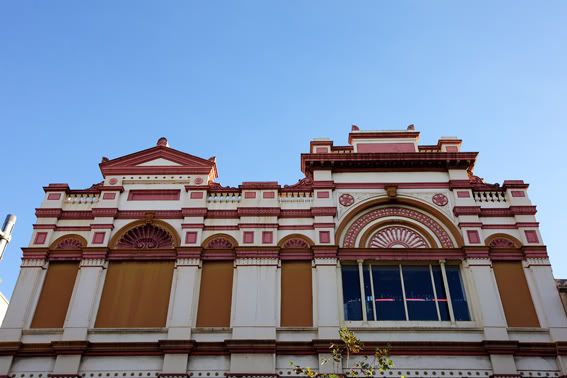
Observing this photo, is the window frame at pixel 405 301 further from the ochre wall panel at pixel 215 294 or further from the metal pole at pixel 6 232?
the metal pole at pixel 6 232

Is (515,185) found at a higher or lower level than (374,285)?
higher

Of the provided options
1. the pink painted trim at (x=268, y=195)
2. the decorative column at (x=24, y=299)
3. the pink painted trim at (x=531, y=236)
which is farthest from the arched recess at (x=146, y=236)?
the pink painted trim at (x=531, y=236)

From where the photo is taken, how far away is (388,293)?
21938mm

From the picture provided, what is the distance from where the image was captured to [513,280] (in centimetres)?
2197

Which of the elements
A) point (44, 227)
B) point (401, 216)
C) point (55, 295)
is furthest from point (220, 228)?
point (401, 216)

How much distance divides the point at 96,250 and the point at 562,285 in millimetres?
17083

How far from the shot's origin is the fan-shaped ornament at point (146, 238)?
76.7 feet

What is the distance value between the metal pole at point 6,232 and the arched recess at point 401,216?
52.5 feet

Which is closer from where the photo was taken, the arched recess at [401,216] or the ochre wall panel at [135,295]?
the ochre wall panel at [135,295]

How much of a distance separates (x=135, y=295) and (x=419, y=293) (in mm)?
10328

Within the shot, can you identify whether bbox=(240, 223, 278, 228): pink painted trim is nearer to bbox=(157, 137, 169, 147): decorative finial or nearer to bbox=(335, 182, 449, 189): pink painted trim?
bbox=(335, 182, 449, 189): pink painted trim

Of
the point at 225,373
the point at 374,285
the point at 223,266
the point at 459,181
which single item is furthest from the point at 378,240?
the point at 225,373

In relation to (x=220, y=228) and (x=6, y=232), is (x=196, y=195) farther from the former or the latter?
(x=6, y=232)

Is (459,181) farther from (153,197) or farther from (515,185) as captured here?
(153,197)
